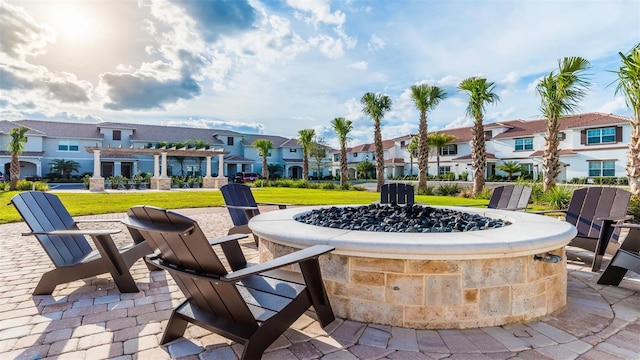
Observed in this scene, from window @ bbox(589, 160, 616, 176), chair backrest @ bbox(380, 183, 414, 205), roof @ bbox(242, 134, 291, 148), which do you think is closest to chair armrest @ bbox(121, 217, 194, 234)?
chair backrest @ bbox(380, 183, 414, 205)

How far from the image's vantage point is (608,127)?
28.3 m

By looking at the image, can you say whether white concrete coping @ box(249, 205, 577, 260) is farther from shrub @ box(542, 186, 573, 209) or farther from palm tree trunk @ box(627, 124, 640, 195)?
shrub @ box(542, 186, 573, 209)

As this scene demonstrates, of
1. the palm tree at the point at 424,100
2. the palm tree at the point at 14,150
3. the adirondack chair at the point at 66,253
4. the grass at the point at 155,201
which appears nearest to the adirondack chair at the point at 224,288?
the adirondack chair at the point at 66,253

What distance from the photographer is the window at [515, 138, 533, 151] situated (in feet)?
110

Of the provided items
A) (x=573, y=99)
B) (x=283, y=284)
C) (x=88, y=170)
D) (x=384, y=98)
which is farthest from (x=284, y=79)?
(x=88, y=170)

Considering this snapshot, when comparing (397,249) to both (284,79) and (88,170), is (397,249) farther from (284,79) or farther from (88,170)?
(88,170)

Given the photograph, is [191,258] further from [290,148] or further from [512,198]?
[290,148]

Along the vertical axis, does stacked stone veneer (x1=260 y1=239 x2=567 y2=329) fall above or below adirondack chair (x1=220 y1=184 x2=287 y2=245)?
below

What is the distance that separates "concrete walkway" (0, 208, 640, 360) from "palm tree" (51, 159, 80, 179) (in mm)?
38372

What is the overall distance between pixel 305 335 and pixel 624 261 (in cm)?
346

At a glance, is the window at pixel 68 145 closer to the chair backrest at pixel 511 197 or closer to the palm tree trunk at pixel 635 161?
the chair backrest at pixel 511 197

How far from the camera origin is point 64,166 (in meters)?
34.6

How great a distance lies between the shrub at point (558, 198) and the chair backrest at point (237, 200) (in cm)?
1023

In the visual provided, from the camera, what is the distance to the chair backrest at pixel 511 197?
6.50 m
